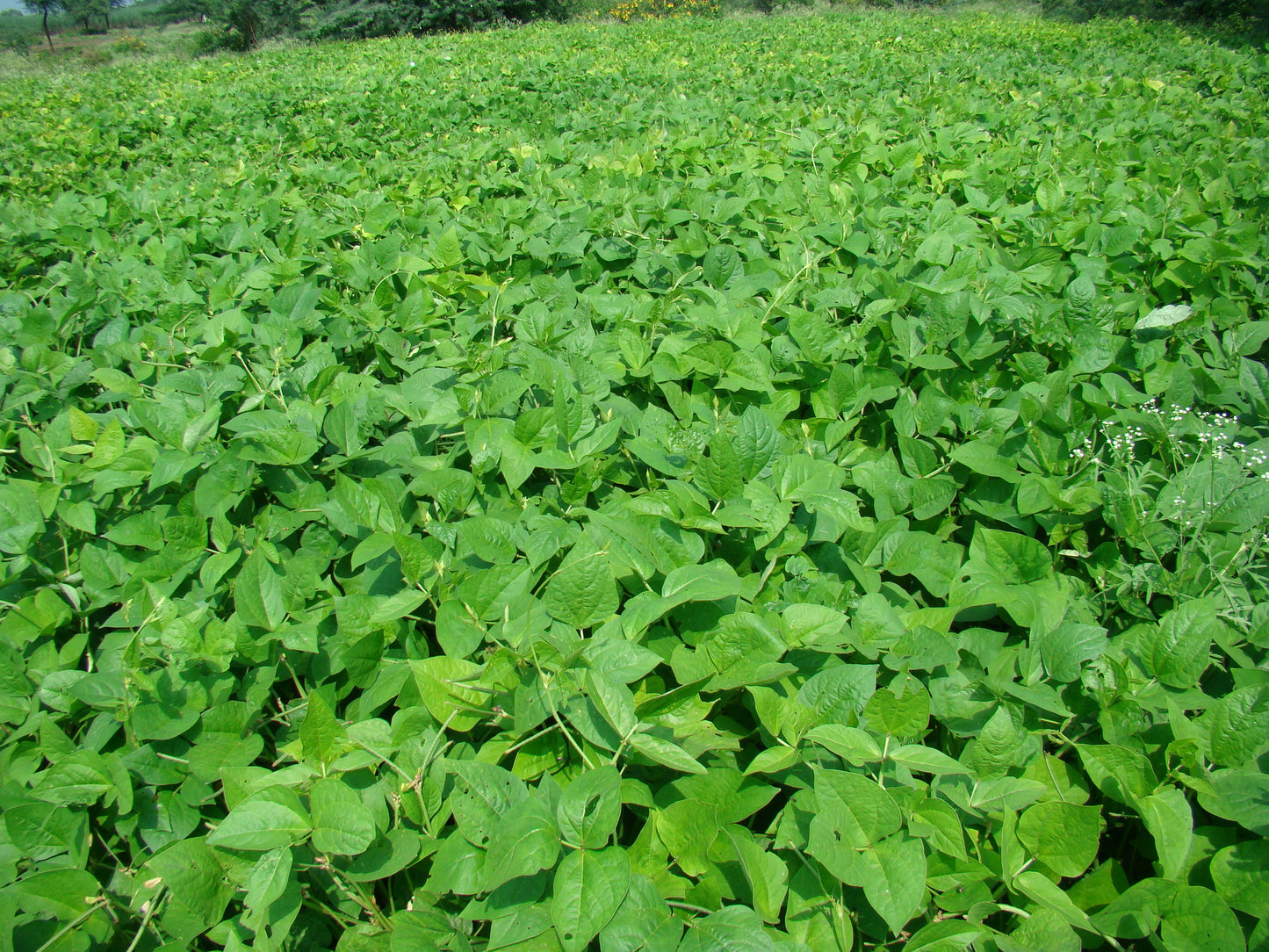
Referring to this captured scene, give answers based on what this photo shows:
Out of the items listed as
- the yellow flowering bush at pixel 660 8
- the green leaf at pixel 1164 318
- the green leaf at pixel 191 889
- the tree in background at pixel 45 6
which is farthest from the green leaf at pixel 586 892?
A: the tree in background at pixel 45 6

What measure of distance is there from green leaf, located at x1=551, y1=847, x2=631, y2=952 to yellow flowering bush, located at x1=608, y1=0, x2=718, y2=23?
2428 centimetres

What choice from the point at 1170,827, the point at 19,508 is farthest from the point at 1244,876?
the point at 19,508

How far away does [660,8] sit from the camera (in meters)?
21.9

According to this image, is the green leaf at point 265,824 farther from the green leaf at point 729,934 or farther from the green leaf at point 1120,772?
the green leaf at point 1120,772

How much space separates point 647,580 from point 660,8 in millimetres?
25740

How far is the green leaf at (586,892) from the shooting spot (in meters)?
0.82

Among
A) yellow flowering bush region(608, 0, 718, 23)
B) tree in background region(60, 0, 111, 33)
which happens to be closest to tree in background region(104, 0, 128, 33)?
tree in background region(60, 0, 111, 33)

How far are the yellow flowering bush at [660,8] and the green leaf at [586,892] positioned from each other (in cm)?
2428

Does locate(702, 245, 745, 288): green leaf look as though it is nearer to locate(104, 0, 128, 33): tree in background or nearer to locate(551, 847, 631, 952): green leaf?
locate(551, 847, 631, 952): green leaf

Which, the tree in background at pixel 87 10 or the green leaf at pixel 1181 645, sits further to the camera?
the tree in background at pixel 87 10

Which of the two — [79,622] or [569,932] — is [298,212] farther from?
[569,932]

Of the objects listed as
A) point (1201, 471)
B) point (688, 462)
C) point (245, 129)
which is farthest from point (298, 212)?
point (245, 129)

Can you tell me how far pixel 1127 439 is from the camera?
156 centimetres

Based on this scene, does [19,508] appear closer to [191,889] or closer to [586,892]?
[191,889]
